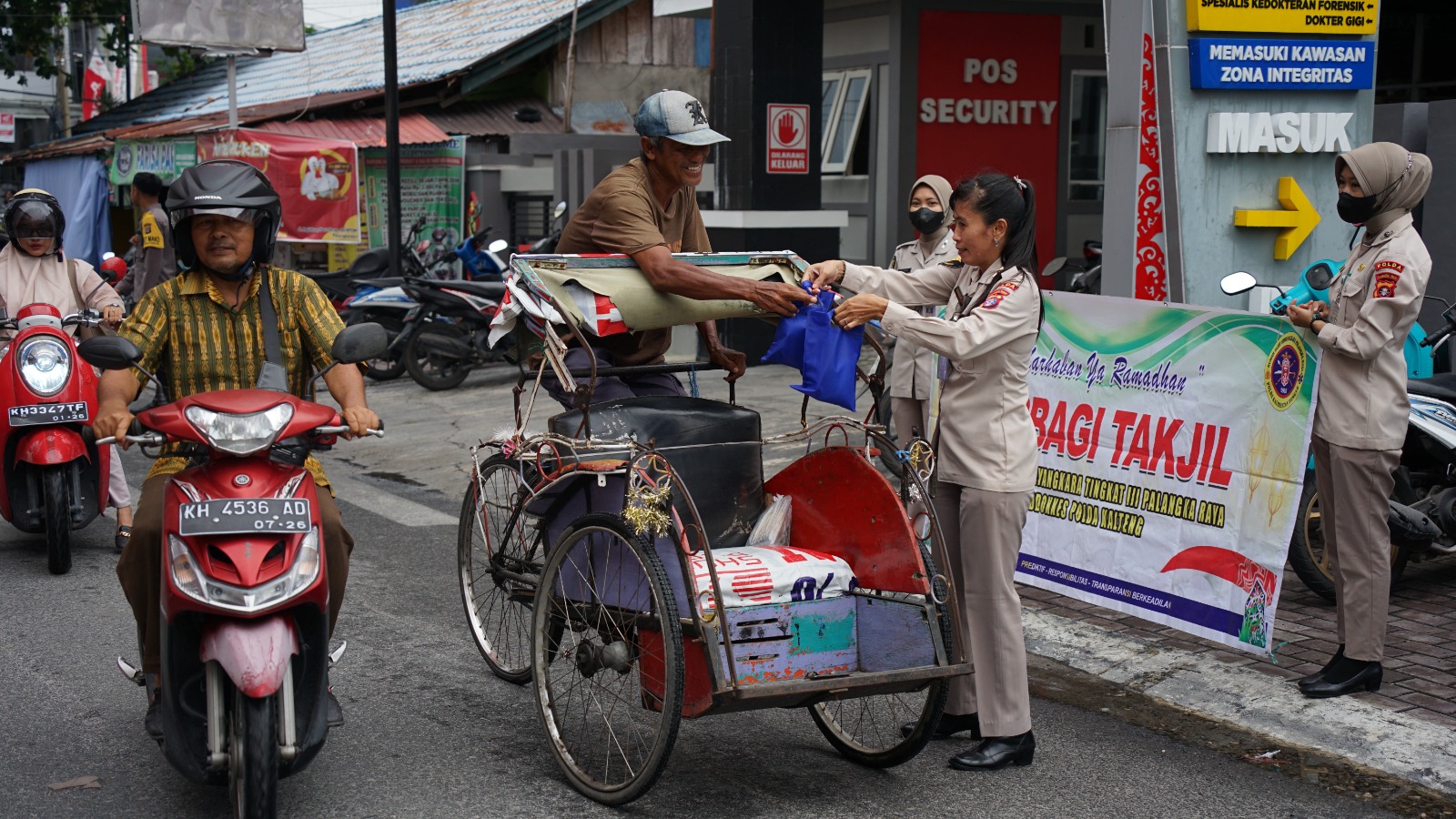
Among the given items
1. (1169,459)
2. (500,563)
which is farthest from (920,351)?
(500,563)

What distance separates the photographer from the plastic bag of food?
188 inches

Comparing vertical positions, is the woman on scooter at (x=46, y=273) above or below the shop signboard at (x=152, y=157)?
below

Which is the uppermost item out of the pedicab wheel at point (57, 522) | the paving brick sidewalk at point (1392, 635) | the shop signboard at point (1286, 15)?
the shop signboard at point (1286, 15)

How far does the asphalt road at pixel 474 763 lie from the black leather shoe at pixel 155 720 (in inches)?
10.4

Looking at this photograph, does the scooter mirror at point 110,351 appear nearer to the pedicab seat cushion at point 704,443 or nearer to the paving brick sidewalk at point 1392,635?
the pedicab seat cushion at point 704,443

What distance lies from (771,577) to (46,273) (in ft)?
16.2

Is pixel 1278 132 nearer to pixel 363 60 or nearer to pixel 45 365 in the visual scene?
pixel 45 365

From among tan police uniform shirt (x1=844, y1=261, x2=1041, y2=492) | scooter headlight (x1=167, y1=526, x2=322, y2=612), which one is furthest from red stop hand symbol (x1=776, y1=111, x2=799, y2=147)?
scooter headlight (x1=167, y1=526, x2=322, y2=612)

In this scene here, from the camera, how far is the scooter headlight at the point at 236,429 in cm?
362

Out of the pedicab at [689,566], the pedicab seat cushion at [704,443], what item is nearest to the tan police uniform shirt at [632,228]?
the pedicab at [689,566]

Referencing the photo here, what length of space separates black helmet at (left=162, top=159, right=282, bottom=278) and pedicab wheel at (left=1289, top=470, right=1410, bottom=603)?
423 centimetres

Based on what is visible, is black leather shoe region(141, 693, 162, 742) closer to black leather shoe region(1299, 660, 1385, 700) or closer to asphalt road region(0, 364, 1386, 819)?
asphalt road region(0, 364, 1386, 819)

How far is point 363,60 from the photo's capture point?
24234mm

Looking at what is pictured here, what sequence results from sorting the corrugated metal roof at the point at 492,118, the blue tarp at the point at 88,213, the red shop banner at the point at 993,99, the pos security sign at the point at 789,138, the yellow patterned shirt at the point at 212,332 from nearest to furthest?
the yellow patterned shirt at the point at 212,332 → the pos security sign at the point at 789,138 → the red shop banner at the point at 993,99 → the corrugated metal roof at the point at 492,118 → the blue tarp at the point at 88,213
